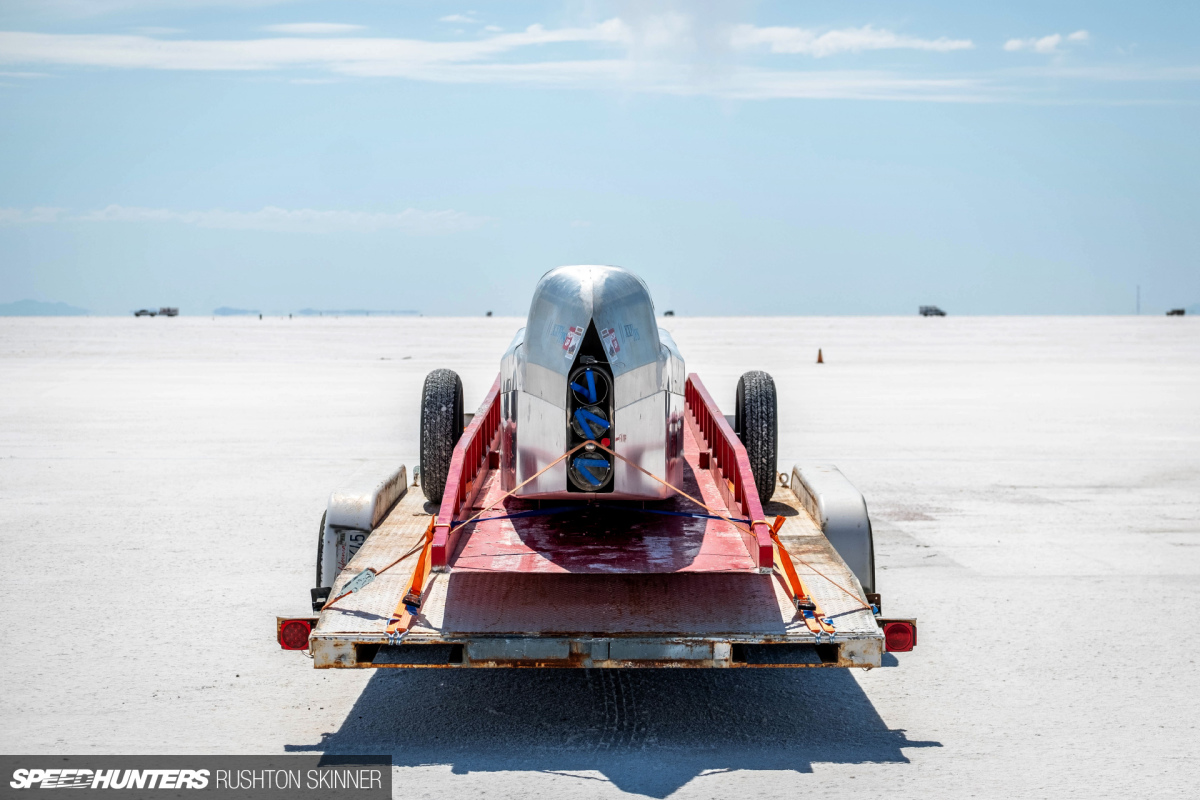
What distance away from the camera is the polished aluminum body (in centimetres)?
556

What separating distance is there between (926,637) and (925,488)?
17.4 ft

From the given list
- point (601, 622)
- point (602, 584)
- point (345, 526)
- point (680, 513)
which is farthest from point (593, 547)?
point (345, 526)

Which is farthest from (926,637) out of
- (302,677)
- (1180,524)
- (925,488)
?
(925,488)

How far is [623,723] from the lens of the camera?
5336 millimetres

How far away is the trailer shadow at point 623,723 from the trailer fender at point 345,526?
71 centimetres

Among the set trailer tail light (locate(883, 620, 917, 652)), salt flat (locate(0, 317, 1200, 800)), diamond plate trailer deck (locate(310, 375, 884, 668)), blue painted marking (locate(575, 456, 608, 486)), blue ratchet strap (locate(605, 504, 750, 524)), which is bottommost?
salt flat (locate(0, 317, 1200, 800))

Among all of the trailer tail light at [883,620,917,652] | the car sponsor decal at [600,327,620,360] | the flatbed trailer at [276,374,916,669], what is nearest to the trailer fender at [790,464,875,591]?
the flatbed trailer at [276,374,916,669]

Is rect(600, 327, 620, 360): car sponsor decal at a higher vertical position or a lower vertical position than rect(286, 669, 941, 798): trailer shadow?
higher

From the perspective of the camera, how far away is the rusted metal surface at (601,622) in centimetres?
471

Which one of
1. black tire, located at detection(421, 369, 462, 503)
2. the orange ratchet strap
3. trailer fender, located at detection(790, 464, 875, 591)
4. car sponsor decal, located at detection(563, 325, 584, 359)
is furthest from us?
black tire, located at detection(421, 369, 462, 503)

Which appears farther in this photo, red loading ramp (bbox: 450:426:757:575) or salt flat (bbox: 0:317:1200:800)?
red loading ramp (bbox: 450:426:757:575)

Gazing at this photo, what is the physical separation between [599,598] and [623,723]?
0.66 m

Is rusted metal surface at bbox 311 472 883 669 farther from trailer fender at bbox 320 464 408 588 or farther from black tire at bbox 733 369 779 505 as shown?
black tire at bbox 733 369 779 505

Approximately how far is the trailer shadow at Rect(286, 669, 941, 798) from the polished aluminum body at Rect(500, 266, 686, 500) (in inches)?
41.7
